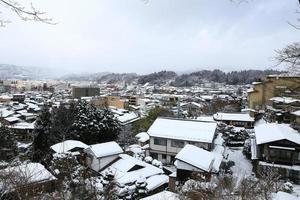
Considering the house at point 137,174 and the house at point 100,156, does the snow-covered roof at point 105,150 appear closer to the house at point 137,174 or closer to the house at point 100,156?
the house at point 100,156

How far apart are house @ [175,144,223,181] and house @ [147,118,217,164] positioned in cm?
259

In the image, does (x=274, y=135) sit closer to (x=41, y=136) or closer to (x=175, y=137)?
(x=175, y=137)

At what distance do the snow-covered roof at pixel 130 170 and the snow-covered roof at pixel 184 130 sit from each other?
10.7ft

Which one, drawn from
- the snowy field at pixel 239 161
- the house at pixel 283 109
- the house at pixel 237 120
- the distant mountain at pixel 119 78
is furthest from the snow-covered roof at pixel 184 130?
the distant mountain at pixel 119 78

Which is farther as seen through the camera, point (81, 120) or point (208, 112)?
point (208, 112)

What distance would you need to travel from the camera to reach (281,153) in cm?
1341

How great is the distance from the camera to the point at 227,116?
2623cm

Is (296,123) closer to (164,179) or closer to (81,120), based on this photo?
(164,179)

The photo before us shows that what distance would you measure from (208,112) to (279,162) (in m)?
20.4

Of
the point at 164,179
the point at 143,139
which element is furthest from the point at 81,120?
the point at 164,179

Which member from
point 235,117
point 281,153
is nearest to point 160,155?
point 281,153

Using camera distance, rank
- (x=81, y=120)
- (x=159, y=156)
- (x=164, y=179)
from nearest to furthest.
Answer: (x=164, y=179) → (x=159, y=156) → (x=81, y=120)

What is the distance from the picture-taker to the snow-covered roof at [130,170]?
12.1m

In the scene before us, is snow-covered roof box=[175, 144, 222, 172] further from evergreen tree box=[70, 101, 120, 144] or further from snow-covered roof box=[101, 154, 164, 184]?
evergreen tree box=[70, 101, 120, 144]
